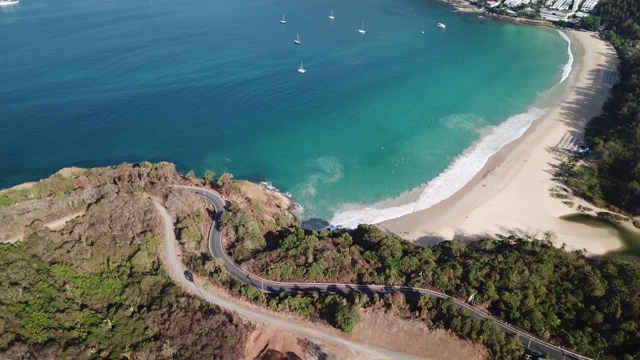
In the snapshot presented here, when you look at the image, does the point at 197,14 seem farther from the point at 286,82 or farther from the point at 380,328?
the point at 380,328

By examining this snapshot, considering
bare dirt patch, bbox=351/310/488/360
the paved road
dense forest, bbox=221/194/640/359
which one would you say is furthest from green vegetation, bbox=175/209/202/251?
bare dirt patch, bbox=351/310/488/360

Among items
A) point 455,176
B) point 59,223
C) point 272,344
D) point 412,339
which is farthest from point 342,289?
point 455,176

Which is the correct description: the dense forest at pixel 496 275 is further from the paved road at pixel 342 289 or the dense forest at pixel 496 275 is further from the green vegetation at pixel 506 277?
the paved road at pixel 342 289

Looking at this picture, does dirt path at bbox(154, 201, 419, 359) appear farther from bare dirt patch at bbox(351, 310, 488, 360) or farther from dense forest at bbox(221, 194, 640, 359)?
dense forest at bbox(221, 194, 640, 359)

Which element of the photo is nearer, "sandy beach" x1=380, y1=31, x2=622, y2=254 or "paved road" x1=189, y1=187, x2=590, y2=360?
"paved road" x1=189, y1=187, x2=590, y2=360

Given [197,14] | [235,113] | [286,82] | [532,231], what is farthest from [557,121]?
[197,14]

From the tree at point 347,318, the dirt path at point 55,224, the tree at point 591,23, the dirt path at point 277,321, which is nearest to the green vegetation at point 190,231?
the dirt path at point 277,321
